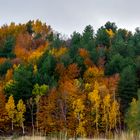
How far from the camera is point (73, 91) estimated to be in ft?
235

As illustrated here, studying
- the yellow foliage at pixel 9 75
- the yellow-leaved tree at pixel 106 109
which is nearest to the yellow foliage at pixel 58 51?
the yellow foliage at pixel 9 75

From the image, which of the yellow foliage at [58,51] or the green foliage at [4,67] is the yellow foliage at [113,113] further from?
the green foliage at [4,67]

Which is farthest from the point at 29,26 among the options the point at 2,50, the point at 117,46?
the point at 117,46

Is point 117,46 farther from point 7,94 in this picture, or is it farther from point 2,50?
point 7,94

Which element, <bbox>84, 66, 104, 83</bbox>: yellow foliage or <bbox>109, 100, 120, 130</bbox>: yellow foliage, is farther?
<bbox>84, 66, 104, 83</bbox>: yellow foliage

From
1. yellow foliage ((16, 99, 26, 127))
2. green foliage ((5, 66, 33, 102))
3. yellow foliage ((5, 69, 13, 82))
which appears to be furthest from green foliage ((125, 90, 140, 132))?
yellow foliage ((5, 69, 13, 82))

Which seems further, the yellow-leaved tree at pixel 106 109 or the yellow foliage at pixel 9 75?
the yellow foliage at pixel 9 75

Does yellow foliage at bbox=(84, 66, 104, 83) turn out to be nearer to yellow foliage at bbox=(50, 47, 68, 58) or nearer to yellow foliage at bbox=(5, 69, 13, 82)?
yellow foliage at bbox=(50, 47, 68, 58)

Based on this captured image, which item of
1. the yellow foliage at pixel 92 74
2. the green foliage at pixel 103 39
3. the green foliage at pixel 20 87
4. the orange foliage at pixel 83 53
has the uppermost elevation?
the green foliage at pixel 103 39

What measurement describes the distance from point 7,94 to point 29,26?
67.6m

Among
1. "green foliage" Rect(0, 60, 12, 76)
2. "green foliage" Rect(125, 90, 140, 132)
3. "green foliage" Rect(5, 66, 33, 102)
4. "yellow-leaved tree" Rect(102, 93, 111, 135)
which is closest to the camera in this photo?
"green foliage" Rect(125, 90, 140, 132)

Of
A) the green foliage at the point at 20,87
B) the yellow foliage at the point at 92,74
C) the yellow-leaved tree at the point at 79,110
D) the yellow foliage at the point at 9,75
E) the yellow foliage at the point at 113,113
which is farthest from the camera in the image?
the yellow foliage at the point at 92,74

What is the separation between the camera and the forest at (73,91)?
223 ft

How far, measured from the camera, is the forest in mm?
68000
